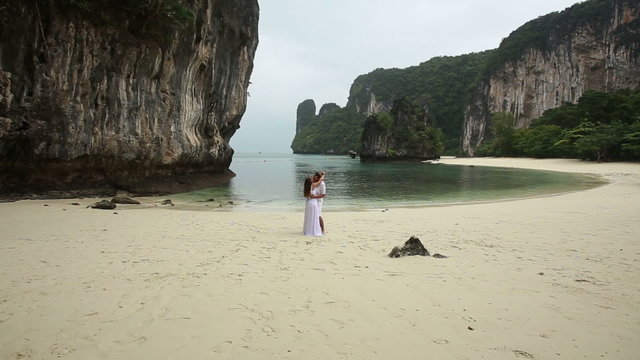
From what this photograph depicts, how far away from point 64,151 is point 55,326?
13348mm

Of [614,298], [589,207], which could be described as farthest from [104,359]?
[589,207]

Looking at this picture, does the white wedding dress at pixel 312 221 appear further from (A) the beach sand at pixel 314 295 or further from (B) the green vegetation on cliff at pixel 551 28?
(B) the green vegetation on cliff at pixel 551 28

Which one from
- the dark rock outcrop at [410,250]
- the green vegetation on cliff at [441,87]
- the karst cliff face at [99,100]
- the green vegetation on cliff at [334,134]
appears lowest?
the dark rock outcrop at [410,250]

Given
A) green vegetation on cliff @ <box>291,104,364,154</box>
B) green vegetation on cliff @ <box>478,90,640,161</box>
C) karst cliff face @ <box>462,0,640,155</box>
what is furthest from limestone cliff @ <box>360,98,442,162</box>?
green vegetation on cliff @ <box>291,104,364,154</box>

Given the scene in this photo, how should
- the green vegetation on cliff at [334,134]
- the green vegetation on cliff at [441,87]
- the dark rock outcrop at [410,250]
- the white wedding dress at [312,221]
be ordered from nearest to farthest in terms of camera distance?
the dark rock outcrop at [410,250]
the white wedding dress at [312,221]
the green vegetation on cliff at [441,87]
the green vegetation on cliff at [334,134]

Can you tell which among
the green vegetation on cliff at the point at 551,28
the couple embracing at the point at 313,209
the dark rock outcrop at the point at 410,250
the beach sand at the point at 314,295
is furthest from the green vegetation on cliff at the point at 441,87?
the dark rock outcrop at the point at 410,250

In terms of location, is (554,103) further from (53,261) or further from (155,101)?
(53,261)

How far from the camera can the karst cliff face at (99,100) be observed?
12.9m

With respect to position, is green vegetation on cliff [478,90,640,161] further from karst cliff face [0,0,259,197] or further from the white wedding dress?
the white wedding dress

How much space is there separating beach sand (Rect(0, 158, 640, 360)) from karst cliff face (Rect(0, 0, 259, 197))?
668 cm

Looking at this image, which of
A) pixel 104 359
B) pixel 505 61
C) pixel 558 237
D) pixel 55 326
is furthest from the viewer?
pixel 505 61

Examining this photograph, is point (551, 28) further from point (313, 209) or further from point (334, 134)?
point (313, 209)

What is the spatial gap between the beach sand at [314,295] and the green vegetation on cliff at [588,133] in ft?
129

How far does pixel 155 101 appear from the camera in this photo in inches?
738
